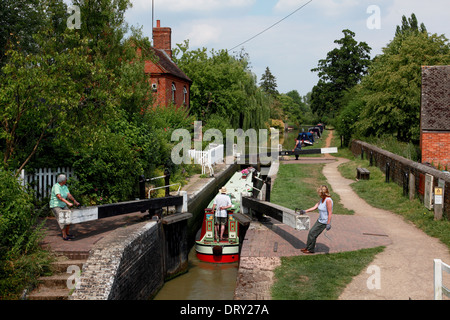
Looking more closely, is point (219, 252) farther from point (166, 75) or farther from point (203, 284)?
point (166, 75)

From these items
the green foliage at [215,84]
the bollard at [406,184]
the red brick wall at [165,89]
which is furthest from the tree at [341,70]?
the bollard at [406,184]

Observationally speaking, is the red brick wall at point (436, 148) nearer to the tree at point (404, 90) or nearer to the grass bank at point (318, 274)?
the tree at point (404, 90)

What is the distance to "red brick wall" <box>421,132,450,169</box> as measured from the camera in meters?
21.6

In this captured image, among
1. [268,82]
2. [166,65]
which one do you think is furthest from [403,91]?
[268,82]

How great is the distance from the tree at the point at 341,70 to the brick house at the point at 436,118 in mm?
41015

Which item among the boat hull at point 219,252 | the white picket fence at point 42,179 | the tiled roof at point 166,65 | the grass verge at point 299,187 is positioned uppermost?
the tiled roof at point 166,65

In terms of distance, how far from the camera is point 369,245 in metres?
10.7

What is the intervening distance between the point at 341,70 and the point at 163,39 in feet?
117

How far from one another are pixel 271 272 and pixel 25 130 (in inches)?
321

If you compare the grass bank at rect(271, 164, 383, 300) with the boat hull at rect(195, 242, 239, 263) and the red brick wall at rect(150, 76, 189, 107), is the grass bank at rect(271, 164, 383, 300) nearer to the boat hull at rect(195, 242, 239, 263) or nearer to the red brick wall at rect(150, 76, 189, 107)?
the boat hull at rect(195, 242, 239, 263)

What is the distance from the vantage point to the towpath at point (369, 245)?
7.83 meters
